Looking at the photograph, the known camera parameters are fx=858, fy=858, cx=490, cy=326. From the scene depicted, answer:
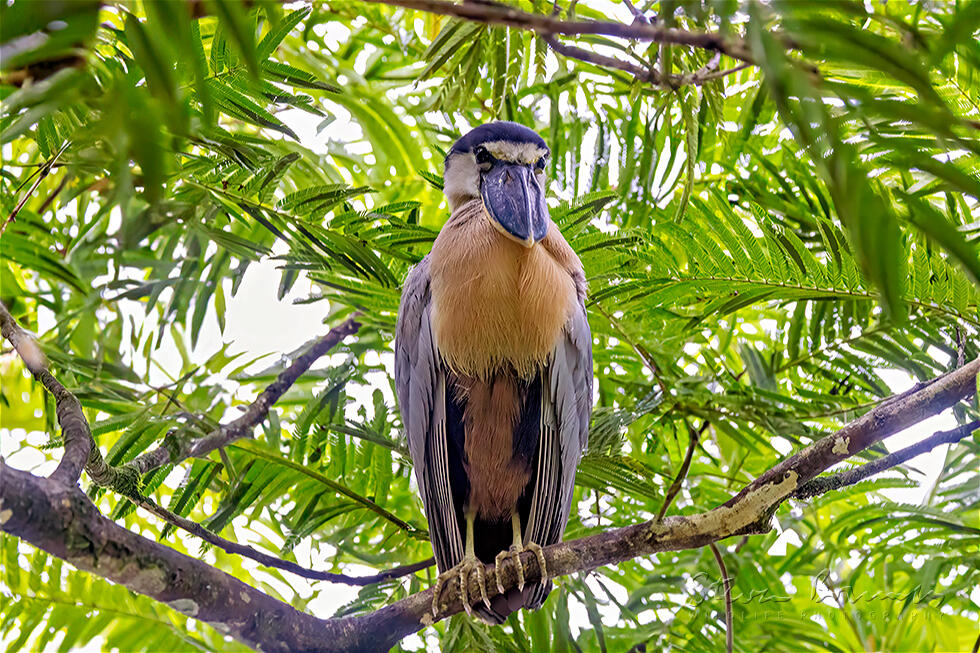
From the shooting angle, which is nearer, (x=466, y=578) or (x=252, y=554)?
(x=252, y=554)

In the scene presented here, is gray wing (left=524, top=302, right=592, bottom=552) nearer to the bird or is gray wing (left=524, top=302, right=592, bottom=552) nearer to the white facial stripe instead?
the bird

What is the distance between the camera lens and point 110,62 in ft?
5.76

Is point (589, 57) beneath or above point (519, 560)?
above

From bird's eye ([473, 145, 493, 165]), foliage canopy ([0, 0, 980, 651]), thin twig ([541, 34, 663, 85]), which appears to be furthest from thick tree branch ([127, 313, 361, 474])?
thin twig ([541, 34, 663, 85])

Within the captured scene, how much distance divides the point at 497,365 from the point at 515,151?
58 cm

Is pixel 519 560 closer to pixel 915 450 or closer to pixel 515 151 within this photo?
pixel 915 450

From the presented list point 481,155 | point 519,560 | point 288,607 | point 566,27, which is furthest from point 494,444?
point 566,27

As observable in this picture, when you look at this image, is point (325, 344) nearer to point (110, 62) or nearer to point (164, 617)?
point (164, 617)

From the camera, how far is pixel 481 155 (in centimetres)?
240

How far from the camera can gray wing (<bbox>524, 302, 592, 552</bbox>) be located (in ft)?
7.52

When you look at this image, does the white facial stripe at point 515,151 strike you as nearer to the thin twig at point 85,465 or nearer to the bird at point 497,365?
the bird at point 497,365

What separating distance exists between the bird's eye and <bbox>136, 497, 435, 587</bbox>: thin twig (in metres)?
1.14

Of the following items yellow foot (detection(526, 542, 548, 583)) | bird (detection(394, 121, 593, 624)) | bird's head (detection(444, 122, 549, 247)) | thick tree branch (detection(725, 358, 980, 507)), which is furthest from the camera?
bird (detection(394, 121, 593, 624))

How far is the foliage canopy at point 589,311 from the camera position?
2.07m
